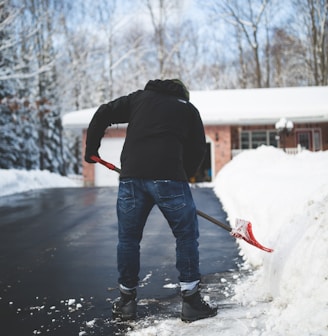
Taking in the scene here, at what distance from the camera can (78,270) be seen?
384 centimetres

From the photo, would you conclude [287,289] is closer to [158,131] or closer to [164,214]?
[164,214]

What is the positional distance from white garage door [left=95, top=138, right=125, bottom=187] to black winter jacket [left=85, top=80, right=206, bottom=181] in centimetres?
1574

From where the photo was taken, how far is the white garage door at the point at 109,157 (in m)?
18.5

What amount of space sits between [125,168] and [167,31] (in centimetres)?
2922

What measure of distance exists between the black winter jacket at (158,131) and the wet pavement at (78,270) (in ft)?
3.29

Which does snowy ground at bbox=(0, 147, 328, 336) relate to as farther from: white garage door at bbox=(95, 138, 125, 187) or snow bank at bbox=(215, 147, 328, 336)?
white garage door at bbox=(95, 138, 125, 187)

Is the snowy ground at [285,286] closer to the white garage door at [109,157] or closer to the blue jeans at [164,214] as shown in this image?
the blue jeans at [164,214]

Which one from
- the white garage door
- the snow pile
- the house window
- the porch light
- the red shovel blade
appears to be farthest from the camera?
the house window

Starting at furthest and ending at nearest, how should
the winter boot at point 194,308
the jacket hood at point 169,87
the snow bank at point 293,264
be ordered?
1. the jacket hood at point 169,87
2. the winter boot at point 194,308
3. the snow bank at point 293,264

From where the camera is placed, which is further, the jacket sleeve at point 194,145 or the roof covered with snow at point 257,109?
the roof covered with snow at point 257,109

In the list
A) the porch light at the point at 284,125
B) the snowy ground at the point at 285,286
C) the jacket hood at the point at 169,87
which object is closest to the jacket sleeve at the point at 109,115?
the jacket hood at the point at 169,87

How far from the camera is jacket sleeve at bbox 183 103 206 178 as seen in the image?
109 inches

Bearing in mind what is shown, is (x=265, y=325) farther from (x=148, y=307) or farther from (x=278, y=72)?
(x=278, y=72)

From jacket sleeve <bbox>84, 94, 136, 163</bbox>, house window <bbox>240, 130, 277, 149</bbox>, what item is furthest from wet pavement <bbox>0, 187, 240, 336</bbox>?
house window <bbox>240, 130, 277, 149</bbox>
